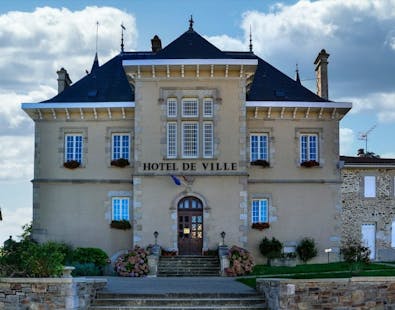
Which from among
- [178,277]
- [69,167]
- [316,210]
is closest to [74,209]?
[69,167]

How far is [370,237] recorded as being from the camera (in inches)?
1145

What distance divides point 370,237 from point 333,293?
13.3m

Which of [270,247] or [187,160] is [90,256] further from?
[270,247]

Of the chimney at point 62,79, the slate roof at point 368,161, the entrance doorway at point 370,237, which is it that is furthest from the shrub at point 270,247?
the chimney at point 62,79

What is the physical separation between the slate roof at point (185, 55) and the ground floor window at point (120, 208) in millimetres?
3916

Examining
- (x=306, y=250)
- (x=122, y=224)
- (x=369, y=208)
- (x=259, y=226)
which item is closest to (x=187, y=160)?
(x=122, y=224)

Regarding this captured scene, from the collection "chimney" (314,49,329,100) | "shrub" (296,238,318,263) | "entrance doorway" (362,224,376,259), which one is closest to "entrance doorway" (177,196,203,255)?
"shrub" (296,238,318,263)

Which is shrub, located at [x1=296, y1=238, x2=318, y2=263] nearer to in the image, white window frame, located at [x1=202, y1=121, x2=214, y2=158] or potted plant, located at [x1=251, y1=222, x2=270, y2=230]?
potted plant, located at [x1=251, y1=222, x2=270, y2=230]

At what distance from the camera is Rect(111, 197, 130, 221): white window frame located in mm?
27719

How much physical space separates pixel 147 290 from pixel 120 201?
995cm

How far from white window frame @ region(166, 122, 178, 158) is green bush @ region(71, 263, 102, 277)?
486cm

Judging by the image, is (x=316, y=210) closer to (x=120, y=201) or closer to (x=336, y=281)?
(x=120, y=201)

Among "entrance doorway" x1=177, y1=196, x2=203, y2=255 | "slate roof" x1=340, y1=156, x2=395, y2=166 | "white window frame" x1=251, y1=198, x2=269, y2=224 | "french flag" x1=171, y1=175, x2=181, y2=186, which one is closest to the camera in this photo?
"french flag" x1=171, y1=175, x2=181, y2=186

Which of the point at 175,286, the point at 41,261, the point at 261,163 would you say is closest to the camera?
the point at 41,261
